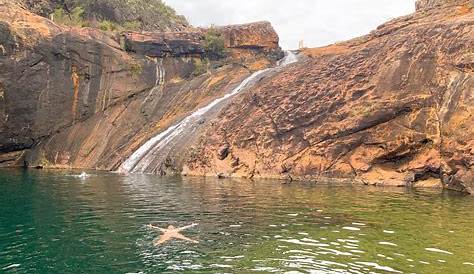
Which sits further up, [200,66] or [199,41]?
[199,41]

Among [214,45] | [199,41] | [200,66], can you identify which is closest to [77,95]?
[200,66]

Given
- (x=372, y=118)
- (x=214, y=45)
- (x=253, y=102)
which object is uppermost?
(x=214, y=45)

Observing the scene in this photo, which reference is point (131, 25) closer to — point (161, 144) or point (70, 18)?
point (70, 18)

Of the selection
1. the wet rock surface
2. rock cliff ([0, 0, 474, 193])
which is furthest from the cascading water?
the wet rock surface

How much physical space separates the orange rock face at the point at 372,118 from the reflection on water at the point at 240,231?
5.79 meters

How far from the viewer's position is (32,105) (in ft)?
164

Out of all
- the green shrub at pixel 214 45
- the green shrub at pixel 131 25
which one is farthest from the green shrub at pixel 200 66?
the green shrub at pixel 131 25

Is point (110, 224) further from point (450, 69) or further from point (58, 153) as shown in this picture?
point (58, 153)

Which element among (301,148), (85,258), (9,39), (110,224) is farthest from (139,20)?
(85,258)

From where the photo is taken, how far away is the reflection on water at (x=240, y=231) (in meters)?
12.3

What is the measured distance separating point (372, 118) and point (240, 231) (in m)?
21.8

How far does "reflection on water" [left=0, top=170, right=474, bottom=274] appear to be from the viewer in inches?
484

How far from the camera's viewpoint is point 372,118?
3506 centimetres

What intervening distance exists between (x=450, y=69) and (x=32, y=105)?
4081 cm
